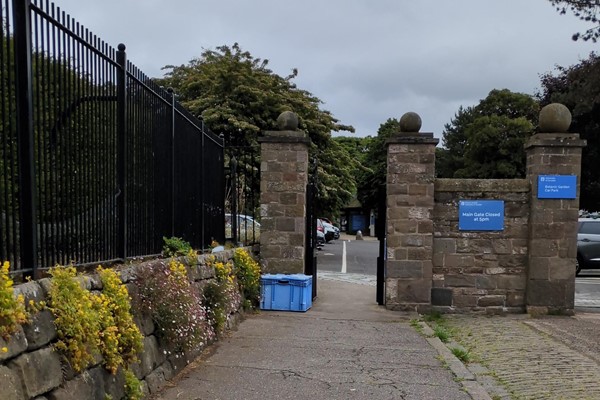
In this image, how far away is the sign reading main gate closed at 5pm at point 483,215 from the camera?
9.46 m

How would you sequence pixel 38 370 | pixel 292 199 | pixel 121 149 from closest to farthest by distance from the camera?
1. pixel 38 370
2. pixel 121 149
3. pixel 292 199

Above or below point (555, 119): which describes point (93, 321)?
below

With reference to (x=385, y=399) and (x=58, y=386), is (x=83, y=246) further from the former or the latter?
(x=385, y=399)

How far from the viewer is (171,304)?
5.05 metres

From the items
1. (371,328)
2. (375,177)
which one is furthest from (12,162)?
(375,177)

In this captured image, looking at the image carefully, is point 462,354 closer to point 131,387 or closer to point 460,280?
point 460,280

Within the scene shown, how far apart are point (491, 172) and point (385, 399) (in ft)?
124

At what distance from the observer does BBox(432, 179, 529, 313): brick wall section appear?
9500 millimetres

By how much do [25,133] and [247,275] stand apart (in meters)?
5.63

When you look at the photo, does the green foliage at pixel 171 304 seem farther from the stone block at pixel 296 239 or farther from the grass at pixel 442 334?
the stone block at pixel 296 239

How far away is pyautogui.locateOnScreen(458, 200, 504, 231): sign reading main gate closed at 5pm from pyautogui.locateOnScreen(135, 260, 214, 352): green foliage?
5387 mm

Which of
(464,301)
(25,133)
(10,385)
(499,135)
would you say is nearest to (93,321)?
(10,385)

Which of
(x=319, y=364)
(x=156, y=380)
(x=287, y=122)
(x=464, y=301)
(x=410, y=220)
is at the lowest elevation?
(x=464, y=301)

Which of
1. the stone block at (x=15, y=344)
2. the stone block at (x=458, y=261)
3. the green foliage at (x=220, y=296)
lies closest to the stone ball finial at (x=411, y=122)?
the stone block at (x=458, y=261)
